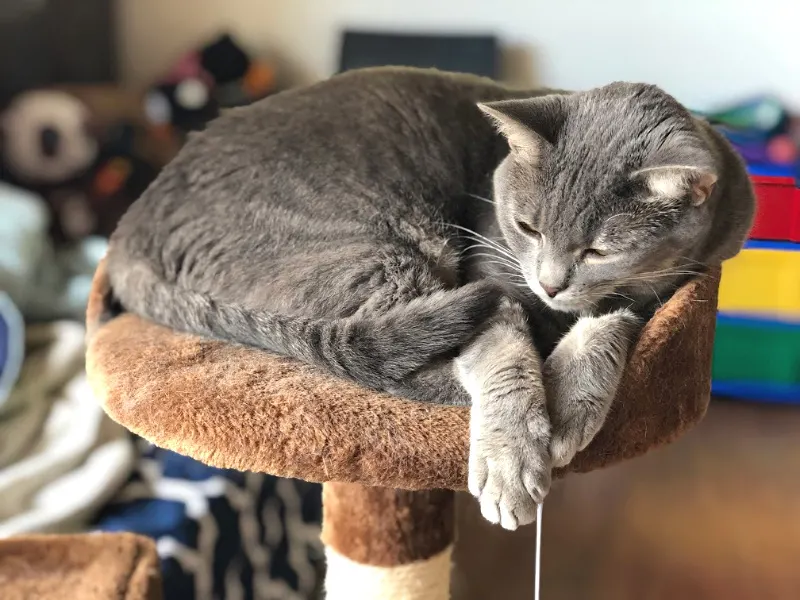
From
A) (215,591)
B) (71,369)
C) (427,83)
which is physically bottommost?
(215,591)

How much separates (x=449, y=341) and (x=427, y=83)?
1.59ft

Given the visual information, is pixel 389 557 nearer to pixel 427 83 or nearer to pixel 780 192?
pixel 427 83

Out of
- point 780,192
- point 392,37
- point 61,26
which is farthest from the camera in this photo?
point 392,37

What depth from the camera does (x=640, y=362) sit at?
819 millimetres

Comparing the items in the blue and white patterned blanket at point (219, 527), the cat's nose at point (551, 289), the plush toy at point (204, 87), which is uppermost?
the cat's nose at point (551, 289)

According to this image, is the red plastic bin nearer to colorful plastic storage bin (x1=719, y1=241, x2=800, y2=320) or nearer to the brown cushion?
colorful plastic storage bin (x1=719, y1=241, x2=800, y2=320)

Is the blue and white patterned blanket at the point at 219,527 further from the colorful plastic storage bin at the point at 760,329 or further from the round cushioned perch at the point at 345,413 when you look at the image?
the colorful plastic storage bin at the point at 760,329

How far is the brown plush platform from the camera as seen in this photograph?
30.1 inches

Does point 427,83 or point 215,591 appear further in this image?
point 215,591

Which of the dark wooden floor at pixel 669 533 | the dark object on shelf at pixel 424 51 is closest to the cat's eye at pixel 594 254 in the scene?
the dark wooden floor at pixel 669 533

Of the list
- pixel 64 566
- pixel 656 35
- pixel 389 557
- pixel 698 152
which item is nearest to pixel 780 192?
pixel 698 152

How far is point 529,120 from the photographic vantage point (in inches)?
34.6

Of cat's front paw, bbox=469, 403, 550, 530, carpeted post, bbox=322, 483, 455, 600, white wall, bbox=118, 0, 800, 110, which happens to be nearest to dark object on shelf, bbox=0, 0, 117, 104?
white wall, bbox=118, 0, 800, 110

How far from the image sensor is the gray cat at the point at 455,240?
2.64 ft
